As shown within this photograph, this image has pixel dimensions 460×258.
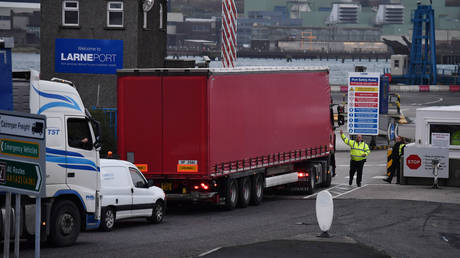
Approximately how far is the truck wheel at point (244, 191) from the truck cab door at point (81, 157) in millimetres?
7488

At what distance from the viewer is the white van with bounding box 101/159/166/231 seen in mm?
20500

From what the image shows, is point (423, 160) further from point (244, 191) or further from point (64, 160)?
point (64, 160)

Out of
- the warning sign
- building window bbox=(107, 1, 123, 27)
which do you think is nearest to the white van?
the warning sign

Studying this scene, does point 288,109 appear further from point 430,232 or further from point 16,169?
point 16,169

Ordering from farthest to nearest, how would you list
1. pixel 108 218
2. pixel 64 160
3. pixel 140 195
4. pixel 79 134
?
pixel 140 195, pixel 108 218, pixel 79 134, pixel 64 160

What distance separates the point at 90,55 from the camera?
43.3 meters

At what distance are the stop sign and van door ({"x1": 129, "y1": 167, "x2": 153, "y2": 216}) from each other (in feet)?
41.0

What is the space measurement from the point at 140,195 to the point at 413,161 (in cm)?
1302

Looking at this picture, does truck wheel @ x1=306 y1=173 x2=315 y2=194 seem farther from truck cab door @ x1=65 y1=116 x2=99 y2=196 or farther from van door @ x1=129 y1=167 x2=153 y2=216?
truck cab door @ x1=65 y1=116 x2=99 y2=196

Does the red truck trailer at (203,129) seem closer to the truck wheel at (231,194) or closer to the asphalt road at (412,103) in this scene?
the truck wheel at (231,194)

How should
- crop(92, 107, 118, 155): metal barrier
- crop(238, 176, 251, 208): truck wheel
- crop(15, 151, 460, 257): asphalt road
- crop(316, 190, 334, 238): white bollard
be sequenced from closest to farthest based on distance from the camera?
crop(15, 151, 460, 257): asphalt road < crop(316, 190, 334, 238): white bollard < crop(238, 176, 251, 208): truck wheel < crop(92, 107, 118, 155): metal barrier

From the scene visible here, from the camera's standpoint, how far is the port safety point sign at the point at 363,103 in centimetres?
4138

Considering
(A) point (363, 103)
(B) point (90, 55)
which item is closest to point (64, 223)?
(A) point (363, 103)

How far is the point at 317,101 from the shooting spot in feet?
101
